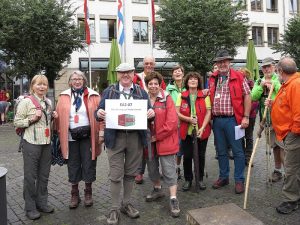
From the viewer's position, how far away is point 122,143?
4895mm

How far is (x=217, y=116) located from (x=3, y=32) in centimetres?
1489

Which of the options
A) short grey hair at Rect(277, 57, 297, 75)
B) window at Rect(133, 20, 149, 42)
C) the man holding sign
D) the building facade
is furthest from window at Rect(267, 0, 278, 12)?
the man holding sign

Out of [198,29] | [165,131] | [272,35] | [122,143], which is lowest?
[122,143]

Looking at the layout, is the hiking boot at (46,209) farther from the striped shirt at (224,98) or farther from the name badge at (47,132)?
the striped shirt at (224,98)

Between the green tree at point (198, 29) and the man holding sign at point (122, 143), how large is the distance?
18914mm

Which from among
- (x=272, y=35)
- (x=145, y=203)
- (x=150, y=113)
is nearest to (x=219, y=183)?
(x=145, y=203)

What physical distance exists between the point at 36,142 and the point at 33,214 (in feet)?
3.21

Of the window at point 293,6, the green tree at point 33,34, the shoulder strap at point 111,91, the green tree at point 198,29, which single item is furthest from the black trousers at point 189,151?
the window at point 293,6

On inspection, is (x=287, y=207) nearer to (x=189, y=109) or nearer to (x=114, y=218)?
(x=189, y=109)

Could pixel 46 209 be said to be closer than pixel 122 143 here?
No

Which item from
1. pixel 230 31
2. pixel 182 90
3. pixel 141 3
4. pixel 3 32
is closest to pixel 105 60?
pixel 141 3

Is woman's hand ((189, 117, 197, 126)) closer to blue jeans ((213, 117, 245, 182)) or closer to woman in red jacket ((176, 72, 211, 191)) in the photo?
woman in red jacket ((176, 72, 211, 191))

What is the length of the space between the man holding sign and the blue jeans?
5.15 feet

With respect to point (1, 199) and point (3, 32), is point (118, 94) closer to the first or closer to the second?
point (1, 199)
